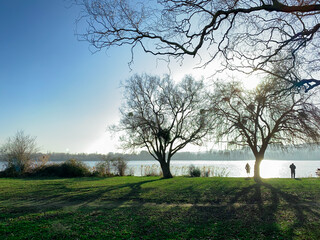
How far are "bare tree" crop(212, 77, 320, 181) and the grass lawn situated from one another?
5227mm

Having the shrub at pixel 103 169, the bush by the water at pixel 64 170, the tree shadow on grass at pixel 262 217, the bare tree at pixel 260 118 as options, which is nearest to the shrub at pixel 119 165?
the shrub at pixel 103 169

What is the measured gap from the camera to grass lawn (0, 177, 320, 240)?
6012mm

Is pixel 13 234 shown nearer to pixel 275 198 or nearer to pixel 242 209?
pixel 242 209

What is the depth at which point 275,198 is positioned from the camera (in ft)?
34.0

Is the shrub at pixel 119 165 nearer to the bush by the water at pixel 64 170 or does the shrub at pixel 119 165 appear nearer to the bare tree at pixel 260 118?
the bush by the water at pixel 64 170

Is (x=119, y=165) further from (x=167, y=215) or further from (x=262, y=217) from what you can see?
(x=262, y=217)

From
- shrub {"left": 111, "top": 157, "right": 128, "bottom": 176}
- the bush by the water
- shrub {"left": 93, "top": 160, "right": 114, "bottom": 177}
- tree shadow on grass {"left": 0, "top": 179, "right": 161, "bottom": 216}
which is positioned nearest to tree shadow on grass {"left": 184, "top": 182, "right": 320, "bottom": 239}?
tree shadow on grass {"left": 0, "top": 179, "right": 161, "bottom": 216}

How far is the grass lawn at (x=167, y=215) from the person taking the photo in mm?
6012

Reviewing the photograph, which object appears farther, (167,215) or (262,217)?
(167,215)

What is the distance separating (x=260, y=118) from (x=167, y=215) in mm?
12821

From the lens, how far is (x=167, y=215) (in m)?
7.80

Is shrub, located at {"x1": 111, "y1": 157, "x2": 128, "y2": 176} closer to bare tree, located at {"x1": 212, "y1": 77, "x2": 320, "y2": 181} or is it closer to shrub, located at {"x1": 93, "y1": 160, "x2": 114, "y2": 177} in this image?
shrub, located at {"x1": 93, "y1": 160, "x2": 114, "y2": 177}

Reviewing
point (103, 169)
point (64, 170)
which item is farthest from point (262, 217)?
point (64, 170)

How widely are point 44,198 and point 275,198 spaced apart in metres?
11.1
